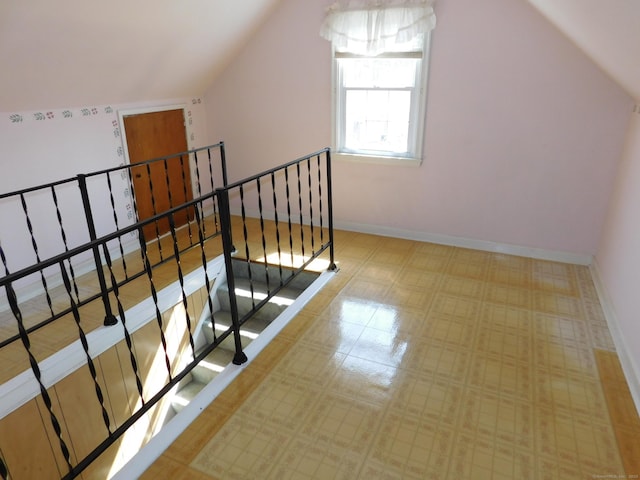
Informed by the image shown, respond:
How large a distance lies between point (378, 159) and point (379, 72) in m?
0.82

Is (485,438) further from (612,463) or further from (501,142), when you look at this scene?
(501,142)

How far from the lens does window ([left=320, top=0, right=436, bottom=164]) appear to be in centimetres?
377

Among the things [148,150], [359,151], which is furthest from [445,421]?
[148,150]

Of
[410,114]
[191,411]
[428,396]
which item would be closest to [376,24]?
[410,114]

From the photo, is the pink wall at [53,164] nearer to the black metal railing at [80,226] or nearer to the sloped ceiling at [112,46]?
the black metal railing at [80,226]

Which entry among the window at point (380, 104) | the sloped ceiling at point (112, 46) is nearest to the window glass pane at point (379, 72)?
the window at point (380, 104)

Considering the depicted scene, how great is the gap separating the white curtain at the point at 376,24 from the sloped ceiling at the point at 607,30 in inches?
35.6

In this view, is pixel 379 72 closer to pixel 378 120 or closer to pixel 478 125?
pixel 378 120

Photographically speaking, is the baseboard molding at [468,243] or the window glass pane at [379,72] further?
the window glass pane at [379,72]

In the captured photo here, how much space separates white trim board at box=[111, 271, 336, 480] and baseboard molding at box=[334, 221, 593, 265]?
172cm

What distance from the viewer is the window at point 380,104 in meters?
4.01

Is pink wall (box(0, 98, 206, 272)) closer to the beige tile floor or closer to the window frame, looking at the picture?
the window frame

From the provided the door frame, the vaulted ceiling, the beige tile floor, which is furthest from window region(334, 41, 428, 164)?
the door frame

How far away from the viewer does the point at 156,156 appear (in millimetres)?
4512
